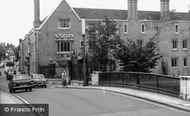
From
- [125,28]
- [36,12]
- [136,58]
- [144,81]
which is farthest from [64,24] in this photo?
[144,81]

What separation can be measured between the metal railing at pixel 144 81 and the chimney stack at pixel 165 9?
97.0 feet

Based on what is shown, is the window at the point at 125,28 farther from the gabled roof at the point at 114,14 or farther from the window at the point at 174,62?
the window at the point at 174,62

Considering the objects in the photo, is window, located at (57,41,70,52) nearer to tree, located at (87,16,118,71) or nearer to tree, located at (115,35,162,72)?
tree, located at (87,16,118,71)

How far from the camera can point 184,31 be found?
2067 inches

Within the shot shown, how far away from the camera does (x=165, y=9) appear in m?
52.6

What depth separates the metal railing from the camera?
1623cm

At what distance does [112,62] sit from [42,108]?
24.4 meters

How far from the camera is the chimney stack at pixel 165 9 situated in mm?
52062

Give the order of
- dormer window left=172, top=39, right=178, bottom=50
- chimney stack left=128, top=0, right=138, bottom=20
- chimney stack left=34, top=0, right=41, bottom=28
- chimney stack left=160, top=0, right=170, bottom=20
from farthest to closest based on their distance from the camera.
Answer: dormer window left=172, top=39, right=178, bottom=50 < chimney stack left=160, top=0, right=170, bottom=20 < chimney stack left=128, top=0, right=138, bottom=20 < chimney stack left=34, top=0, right=41, bottom=28

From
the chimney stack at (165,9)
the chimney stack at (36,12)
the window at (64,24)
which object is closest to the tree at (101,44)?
the window at (64,24)

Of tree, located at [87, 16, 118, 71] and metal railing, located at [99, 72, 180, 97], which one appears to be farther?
tree, located at [87, 16, 118, 71]

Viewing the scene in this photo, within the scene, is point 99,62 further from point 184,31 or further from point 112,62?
point 184,31

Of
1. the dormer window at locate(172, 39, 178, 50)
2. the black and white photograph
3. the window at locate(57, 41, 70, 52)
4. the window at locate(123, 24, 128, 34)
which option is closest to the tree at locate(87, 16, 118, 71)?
the black and white photograph

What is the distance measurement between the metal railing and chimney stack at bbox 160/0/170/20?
2958 cm
